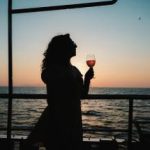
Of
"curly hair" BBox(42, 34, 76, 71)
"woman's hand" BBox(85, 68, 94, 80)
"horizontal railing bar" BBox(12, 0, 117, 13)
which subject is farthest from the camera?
"woman's hand" BBox(85, 68, 94, 80)

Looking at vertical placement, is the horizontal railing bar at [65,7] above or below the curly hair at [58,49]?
above

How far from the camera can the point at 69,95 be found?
2.98 metres

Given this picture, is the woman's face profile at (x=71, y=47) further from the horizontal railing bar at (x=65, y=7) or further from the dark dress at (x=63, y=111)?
the horizontal railing bar at (x=65, y=7)

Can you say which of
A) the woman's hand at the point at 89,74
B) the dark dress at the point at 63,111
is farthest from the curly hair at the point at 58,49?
the woman's hand at the point at 89,74

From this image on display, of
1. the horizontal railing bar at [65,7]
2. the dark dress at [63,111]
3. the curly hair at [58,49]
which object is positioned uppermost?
the horizontal railing bar at [65,7]

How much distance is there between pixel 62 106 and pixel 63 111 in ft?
0.15

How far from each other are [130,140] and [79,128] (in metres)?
0.79

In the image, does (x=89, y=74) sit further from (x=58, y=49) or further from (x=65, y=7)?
(x=65, y=7)

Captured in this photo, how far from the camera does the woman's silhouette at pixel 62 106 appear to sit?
2924mm

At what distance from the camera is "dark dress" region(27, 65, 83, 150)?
2.94 m

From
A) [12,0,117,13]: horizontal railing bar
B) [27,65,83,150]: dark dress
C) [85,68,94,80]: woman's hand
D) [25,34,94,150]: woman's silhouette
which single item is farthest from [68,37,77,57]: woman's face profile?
[12,0,117,13]: horizontal railing bar

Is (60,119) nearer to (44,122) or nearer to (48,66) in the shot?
(44,122)

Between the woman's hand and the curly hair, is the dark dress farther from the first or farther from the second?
the woman's hand

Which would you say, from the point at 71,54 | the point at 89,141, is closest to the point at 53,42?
the point at 71,54
